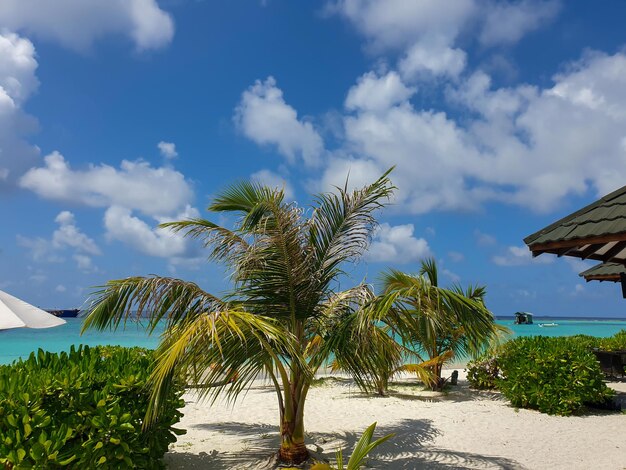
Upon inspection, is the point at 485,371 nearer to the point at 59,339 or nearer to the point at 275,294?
the point at 275,294

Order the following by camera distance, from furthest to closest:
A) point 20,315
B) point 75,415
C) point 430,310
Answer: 1. point 20,315
2. point 430,310
3. point 75,415

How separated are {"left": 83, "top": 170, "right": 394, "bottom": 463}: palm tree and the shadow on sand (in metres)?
0.81

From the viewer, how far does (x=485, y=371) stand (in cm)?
1238

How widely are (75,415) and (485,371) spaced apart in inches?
399

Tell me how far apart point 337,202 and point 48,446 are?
4.08 metres

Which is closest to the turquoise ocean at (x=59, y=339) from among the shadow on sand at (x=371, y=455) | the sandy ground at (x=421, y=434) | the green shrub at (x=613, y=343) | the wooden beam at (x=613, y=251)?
the green shrub at (x=613, y=343)

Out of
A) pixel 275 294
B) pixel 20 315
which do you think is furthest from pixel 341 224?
pixel 20 315

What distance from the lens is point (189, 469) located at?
6.37 metres

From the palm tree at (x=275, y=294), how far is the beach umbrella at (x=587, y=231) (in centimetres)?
201

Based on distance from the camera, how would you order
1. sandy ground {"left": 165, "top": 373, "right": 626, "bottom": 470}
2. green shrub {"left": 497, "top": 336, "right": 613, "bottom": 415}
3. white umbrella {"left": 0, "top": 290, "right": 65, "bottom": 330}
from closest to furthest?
sandy ground {"left": 165, "top": 373, "right": 626, "bottom": 470} < white umbrella {"left": 0, "top": 290, "right": 65, "bottom": 330} < green shrub {"left": 497, "top": 336, "right": 613, "bottom": 415}

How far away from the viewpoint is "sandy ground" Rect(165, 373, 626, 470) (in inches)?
262

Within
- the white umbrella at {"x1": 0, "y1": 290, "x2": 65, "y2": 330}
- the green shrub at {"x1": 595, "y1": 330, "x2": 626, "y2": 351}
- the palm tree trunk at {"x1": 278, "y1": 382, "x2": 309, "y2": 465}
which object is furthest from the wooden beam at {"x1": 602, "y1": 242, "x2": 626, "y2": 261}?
the green shrub at {"x1": 595, "y1": 330, "x2": 626, "y2": 351}

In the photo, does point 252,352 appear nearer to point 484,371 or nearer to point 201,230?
point 201,230

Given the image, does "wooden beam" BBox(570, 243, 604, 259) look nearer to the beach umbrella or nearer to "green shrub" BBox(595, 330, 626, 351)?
the beach umbrella
